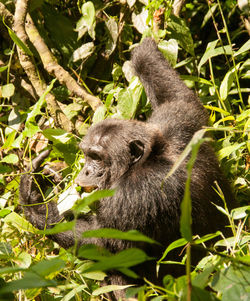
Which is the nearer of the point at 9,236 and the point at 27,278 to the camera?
the point at 27,278

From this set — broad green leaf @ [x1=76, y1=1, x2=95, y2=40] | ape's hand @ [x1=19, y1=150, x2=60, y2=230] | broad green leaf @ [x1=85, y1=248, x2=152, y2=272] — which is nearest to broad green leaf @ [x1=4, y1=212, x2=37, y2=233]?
ape's hand @ [x1=19, y1=150, x2=60, y2=230]

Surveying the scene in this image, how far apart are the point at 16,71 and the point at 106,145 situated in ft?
6.10

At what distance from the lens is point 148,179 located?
307 cm

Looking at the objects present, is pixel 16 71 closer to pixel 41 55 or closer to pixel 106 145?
pixel 41 55

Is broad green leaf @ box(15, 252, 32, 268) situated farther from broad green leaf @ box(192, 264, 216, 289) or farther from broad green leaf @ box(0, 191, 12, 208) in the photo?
broad green leaf @ box(192, 264, 216, 289)

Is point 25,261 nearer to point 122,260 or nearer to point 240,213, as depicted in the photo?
point 240,213

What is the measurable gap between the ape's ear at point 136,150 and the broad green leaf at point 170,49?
3.52 ft

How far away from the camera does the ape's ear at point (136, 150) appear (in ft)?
10.8

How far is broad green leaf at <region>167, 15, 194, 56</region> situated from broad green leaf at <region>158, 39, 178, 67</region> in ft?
0.51

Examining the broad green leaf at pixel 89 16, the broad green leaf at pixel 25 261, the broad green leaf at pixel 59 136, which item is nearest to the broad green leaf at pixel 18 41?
the broad green leaf at pixel 89 16

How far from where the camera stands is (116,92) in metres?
3.99

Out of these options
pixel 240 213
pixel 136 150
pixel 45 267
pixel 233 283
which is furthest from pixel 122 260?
pixel 136 150

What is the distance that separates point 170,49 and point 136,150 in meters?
1.14

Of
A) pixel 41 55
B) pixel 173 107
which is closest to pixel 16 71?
pixel 41 55
